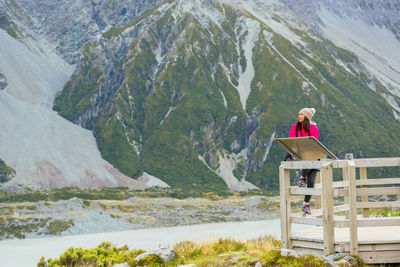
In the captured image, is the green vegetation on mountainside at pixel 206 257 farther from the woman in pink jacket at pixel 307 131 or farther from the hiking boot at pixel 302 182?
the woman in pink jacket at pixel 307 131

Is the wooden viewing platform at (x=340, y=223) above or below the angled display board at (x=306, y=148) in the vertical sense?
A: below

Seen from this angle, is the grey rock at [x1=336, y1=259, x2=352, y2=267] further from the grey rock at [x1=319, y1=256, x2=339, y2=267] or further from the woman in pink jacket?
the woman in pink jacket

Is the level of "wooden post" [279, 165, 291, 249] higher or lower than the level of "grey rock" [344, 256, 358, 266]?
higher

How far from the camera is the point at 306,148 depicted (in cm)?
1661

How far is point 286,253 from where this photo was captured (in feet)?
50.0

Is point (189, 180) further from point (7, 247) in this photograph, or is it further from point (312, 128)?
point (312, 128)

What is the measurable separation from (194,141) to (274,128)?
29.0 m

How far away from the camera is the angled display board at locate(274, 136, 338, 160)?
1602cm

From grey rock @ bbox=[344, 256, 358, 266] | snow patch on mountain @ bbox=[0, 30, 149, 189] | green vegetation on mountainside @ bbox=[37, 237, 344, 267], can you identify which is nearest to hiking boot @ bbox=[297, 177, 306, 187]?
green vegetation on mountainside @ bbox=[37, 237, 344, 267]

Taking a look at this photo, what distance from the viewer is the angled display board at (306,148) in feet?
52.5

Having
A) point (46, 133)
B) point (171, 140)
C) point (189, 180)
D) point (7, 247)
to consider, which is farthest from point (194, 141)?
point (7, 247)

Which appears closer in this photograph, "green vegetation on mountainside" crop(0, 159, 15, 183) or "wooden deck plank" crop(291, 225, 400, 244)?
"wooden deck plank" crop(291, 225, 400, 244)

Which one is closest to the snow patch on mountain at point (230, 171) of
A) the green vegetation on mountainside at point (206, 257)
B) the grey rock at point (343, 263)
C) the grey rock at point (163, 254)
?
the green vegetation on mountainside at point (206, 257)

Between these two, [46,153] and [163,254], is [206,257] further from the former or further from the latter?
[46,153]
